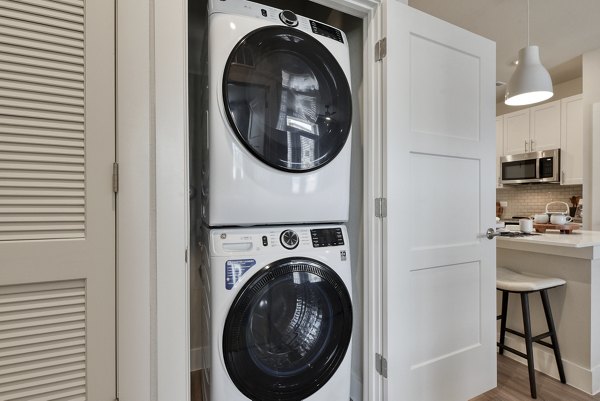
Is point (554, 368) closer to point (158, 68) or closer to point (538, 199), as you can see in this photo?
point (158, 68)

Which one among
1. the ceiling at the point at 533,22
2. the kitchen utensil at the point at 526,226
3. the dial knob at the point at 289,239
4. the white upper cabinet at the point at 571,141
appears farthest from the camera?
the white upper cabinet at the point at 571,141

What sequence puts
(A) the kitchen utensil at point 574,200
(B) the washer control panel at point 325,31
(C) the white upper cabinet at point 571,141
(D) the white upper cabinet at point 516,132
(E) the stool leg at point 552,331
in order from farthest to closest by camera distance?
(D) the white upper cabinet at point 516,132
(A) the kitchen utensil at point 574,200
(C) the white upper cabinet at point 571,141
(E) the stool leg at point 552,331
(B) the washer control panel at point 325,31

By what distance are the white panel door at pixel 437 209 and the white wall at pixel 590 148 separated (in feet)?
7.46

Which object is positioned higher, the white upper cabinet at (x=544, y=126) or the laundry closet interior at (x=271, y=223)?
the white upper cabinet at (x=544, y=126)

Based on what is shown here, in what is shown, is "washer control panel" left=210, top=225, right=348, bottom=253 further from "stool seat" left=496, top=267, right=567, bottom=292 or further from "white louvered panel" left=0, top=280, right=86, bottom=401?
"stool seat" left=496, top=267, right=567, bottom=292

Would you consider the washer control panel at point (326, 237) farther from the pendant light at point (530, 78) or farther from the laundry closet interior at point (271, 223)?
the pendant light at point (530, 78)

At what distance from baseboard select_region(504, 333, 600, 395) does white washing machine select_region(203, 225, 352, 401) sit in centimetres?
154

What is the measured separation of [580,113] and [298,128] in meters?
4.02

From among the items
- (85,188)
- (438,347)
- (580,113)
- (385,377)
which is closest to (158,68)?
(85,188)

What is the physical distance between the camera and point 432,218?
5.16 ft

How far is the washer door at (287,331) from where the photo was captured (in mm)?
1146

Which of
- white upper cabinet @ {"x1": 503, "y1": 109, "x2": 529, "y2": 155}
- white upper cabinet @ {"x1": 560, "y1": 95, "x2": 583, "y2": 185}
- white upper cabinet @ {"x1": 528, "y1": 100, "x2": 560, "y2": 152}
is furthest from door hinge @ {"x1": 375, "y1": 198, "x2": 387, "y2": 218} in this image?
white upper cabinet @ {"x1": 503, "y1": 109, "x2": 529, "y2": 155}

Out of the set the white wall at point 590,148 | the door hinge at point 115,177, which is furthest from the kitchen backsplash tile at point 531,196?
the door hinge at point 115,177

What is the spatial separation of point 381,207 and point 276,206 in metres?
0.53
